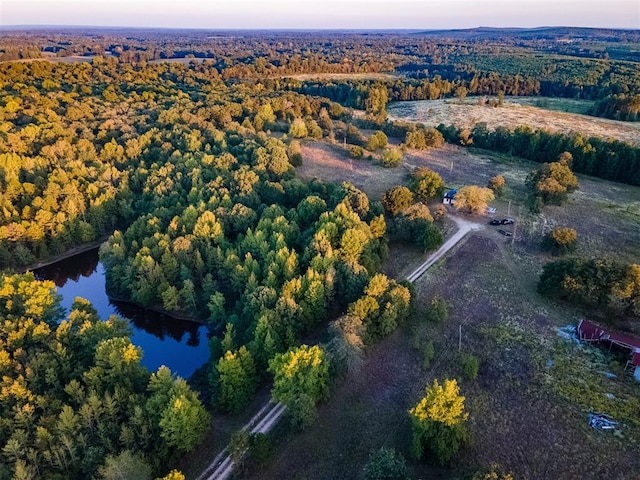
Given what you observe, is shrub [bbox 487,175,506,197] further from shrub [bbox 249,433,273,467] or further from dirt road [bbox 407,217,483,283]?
shrub [bbox 249,433,273,467]

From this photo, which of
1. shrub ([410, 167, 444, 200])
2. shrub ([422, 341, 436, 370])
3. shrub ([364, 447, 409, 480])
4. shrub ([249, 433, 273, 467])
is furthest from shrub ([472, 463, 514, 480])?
shrub ([410, 167, 444, 200])

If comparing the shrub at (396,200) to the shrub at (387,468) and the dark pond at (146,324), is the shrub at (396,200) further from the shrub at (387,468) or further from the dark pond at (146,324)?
the shrub at (387,468)

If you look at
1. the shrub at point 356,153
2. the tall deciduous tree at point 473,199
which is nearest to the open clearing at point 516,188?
the shrub at point 356,153

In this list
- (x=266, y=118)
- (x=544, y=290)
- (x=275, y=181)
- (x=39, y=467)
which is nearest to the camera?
(x=39, y=467)

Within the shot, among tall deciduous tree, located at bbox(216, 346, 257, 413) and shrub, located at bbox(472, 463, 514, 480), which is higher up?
shrub, located at bbox(472, 463, 514, 480)

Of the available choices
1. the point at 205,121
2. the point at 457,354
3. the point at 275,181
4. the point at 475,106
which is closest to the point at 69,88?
the point at 205,121

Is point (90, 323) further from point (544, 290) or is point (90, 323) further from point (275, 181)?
point (544, 290)
